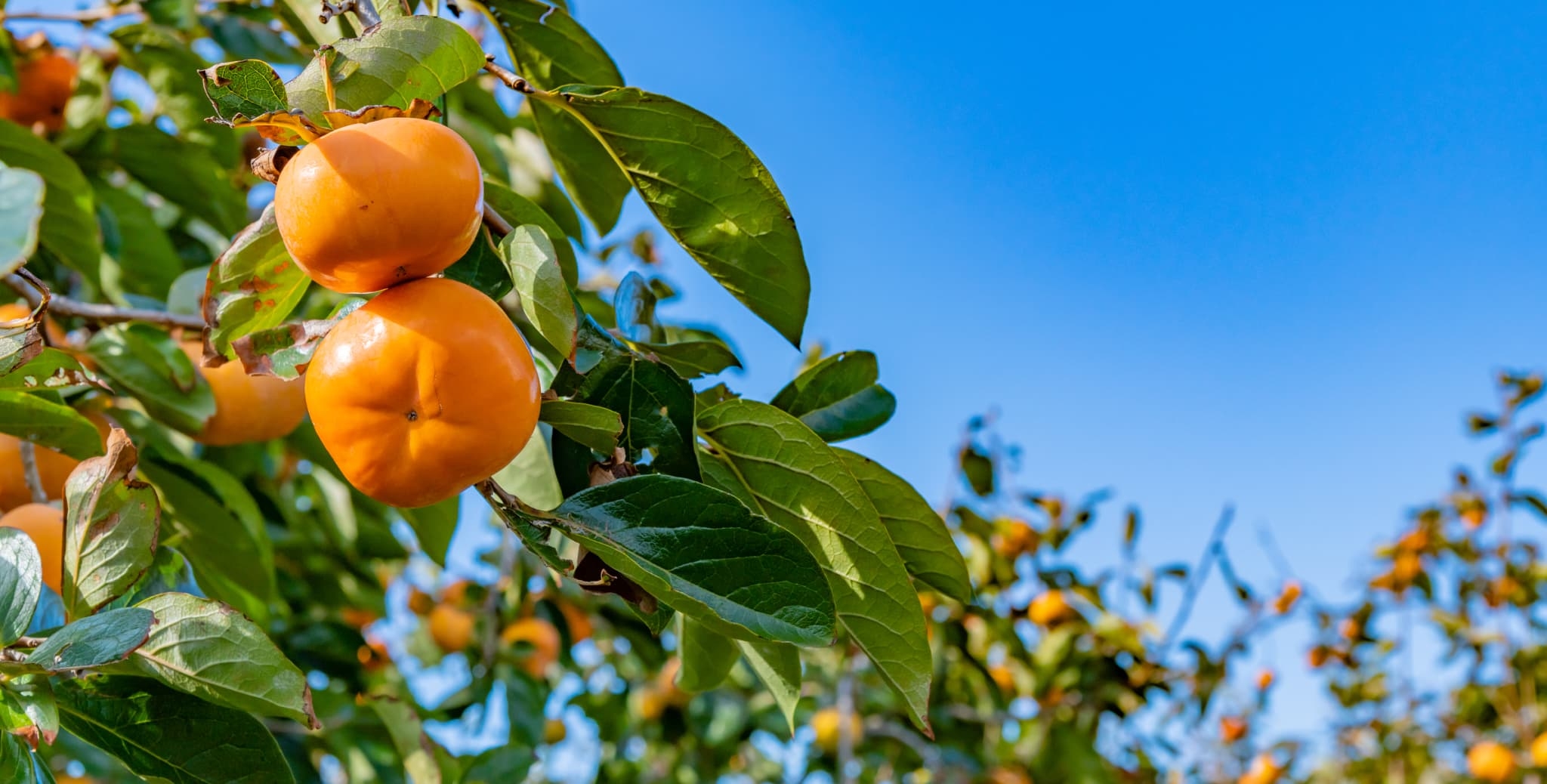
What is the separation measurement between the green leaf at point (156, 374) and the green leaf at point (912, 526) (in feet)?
2.80

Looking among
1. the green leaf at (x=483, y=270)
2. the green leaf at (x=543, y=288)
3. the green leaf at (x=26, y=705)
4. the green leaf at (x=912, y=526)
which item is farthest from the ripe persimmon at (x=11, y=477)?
the green leaf at (x=912, y=526)

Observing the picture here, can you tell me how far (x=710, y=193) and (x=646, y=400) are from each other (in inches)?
6.7

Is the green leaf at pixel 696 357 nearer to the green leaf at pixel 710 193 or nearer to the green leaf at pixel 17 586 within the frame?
the green leaf at pixel 710 193

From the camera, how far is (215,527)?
1.37m

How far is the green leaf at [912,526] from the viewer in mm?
928

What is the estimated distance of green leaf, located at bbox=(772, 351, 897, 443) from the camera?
3.49 feet

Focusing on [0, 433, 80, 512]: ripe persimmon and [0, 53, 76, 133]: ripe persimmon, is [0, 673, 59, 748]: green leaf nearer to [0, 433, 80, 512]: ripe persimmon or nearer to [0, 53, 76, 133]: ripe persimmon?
[0, 433, 80, 512]: ripe persimmon

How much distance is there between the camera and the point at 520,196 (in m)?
0.90

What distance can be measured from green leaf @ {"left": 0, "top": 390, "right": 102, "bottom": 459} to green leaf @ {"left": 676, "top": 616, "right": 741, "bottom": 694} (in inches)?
25.9

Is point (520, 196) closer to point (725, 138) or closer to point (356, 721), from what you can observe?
point (725, 138)

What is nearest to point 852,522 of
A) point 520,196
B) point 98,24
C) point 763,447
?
point 763,447

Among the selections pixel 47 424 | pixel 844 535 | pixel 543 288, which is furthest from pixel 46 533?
pixel 844 535

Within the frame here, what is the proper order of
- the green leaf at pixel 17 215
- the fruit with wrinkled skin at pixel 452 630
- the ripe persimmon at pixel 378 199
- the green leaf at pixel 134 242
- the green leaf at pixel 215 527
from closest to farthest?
the green leaf at pixel 17 215, the ripe persimmon at pixel 378 199, the green leaf at pixel 215 527, the green leaf at pixel 134 242, the fruit with wrinkled skin at pixel 452 630

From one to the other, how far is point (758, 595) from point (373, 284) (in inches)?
12.9
